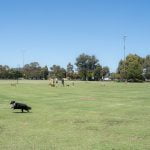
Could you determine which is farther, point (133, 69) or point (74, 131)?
point (133, 69)

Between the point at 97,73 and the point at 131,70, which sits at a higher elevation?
the point at 131,70

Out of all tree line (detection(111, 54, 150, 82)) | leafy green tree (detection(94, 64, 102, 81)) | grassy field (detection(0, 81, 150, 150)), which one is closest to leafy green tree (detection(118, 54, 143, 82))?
tree line (detection(111, 54, 150, 82))

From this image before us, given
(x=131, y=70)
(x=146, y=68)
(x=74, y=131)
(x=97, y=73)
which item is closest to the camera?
(x=74, y=131)

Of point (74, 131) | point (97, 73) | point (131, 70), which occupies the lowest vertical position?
point (74, 131)

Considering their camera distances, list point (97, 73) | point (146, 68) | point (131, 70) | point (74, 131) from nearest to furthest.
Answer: point (74, 131) < point (131, 70) < point (146, 68) < point (97, 73)

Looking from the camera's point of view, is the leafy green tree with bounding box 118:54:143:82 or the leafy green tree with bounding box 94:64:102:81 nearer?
the leafy green tree with bounding box 118:54:143:82

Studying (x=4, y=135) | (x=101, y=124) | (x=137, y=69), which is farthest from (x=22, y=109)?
(x=137, y=69)

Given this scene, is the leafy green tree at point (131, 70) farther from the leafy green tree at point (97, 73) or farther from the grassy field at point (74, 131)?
the grassy field at point (74, 131)

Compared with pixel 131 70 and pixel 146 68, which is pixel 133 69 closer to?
pixel 131 70

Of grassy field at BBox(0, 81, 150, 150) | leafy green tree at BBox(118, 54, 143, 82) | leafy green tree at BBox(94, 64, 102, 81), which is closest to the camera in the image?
grassy field at BBox(0, 81, 150, 150)

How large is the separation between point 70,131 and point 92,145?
330cm

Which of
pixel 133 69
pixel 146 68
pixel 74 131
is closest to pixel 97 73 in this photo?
pixel 146 68

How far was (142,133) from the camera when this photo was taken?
55.8 ft

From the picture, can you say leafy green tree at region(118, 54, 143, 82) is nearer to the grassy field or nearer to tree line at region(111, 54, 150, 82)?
tree line at region(111, 54, 150, 82)
